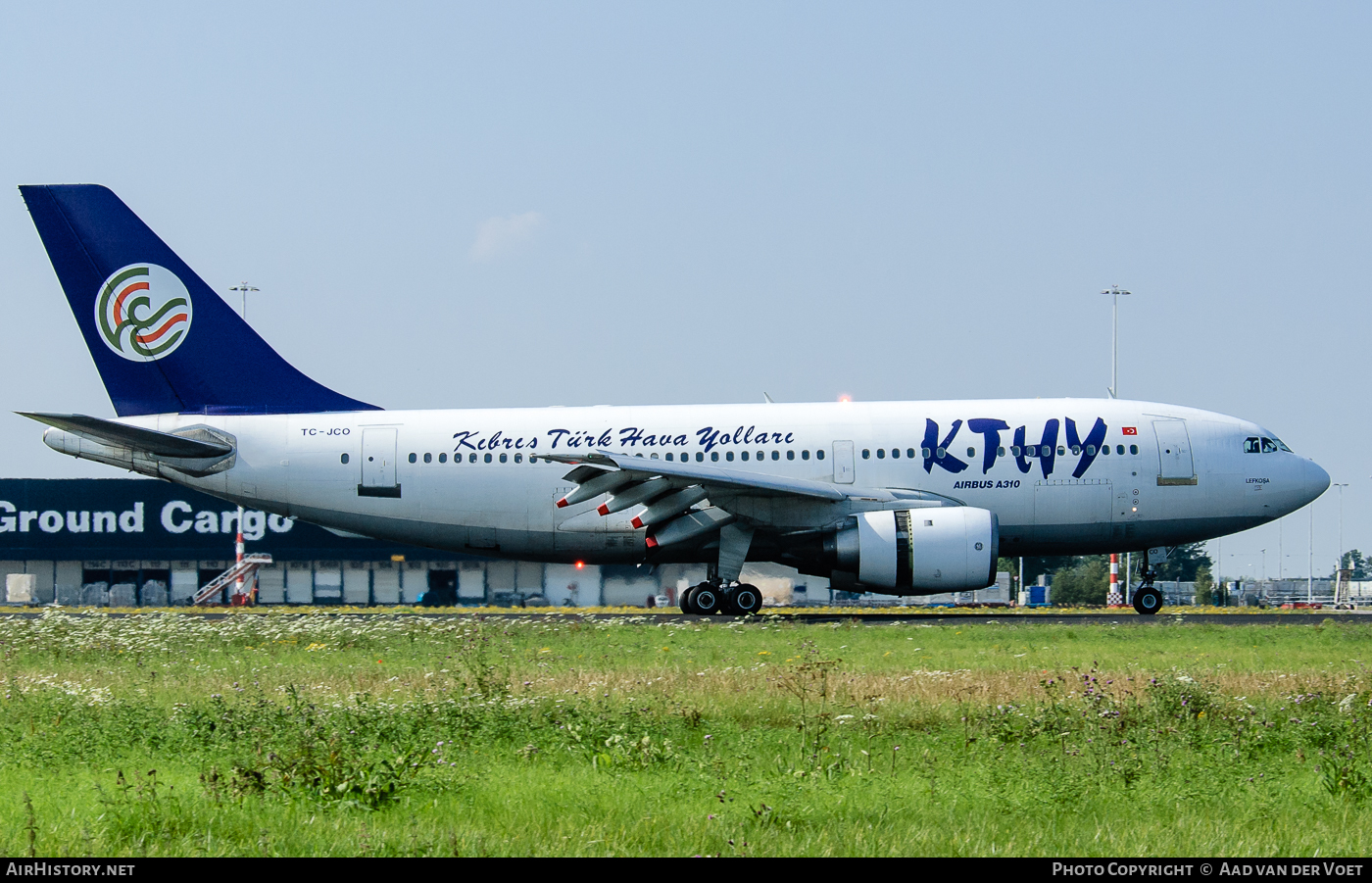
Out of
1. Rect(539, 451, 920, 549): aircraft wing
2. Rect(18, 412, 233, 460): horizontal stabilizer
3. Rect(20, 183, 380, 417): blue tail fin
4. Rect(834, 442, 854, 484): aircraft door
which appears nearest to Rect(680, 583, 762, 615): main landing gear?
Rect(539, 451, 920, 549): aircraft wing

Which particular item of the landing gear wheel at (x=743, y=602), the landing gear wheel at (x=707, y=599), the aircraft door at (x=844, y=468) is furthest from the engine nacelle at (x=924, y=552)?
the landing gear wheel at (x=707, y=599)

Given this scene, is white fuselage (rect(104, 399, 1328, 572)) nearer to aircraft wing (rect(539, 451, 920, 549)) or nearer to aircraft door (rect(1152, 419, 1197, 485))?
aircraft door (rect(1152, 419, 1197, 485))

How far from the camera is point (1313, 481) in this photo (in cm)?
2600

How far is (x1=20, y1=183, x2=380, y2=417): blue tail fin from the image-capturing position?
26.1m

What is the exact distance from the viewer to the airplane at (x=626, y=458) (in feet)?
81.6

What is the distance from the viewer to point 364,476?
26.0 metres

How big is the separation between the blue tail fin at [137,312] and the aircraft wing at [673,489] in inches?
275

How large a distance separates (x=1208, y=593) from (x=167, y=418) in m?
61.1

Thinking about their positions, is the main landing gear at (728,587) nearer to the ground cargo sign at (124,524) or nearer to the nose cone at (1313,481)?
the nose cone at (1313,481)

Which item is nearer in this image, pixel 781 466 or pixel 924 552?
→ pixel 924 552

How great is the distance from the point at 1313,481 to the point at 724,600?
11534 millimetres

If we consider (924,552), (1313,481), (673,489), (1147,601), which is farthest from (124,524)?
(1313,481)

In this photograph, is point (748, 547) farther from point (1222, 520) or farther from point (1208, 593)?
point (1208, 593)

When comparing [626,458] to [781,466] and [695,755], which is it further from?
[695,755]
